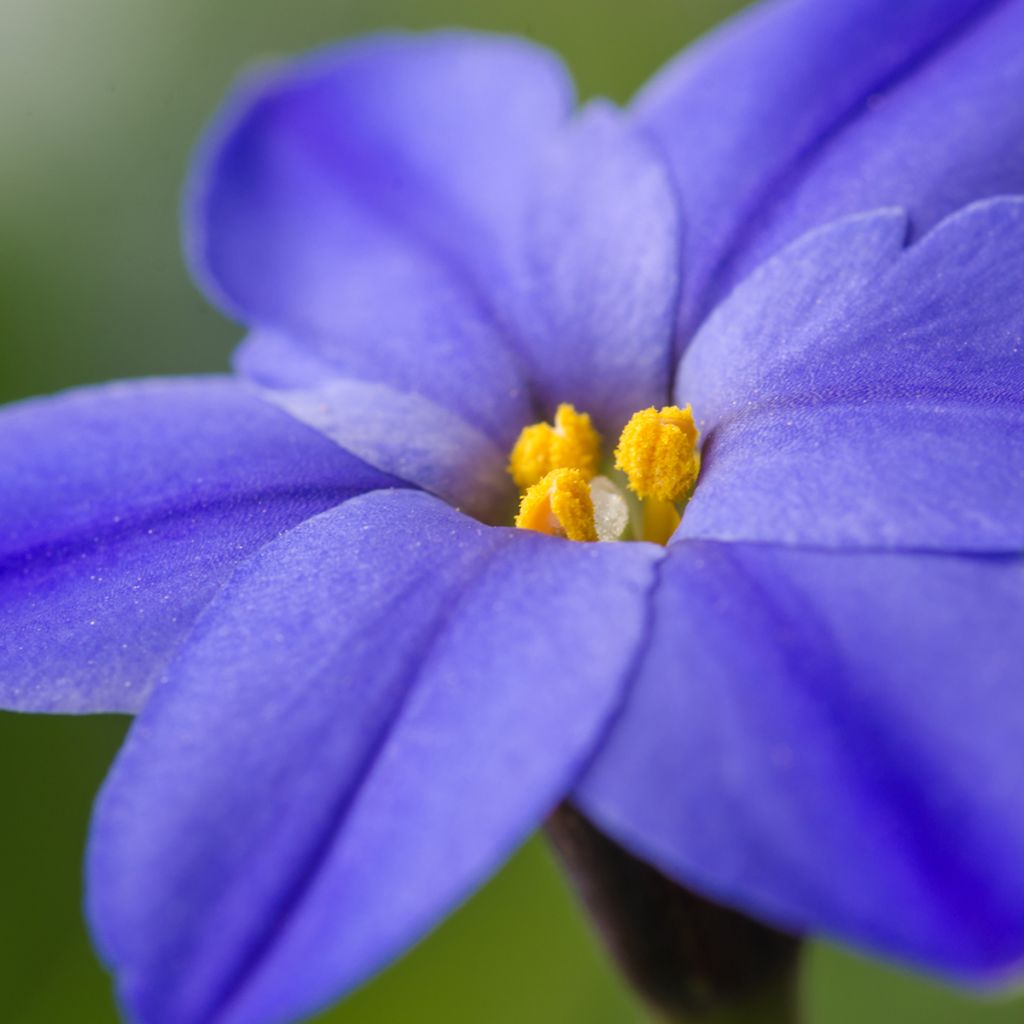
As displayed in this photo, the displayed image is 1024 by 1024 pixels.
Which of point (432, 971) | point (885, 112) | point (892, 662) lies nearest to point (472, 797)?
point (892, 662)

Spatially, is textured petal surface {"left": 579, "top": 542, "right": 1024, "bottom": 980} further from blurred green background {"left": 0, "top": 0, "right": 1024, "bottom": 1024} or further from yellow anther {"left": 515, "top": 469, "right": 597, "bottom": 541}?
blurred green background {"left": 0, "top": 0, "right": 1024, "bottom": 1024}

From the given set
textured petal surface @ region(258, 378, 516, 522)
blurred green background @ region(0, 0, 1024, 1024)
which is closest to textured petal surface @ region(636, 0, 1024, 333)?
textured petal surface @ region(258, 378, 516, 522)

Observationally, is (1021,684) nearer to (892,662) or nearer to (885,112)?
(892,662)

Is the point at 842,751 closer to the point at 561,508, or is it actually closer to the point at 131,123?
the point at 561,508

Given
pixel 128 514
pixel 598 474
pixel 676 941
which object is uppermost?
pixel 128 514

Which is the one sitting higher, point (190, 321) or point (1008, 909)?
point (1008, 909)

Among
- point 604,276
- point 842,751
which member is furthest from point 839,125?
point 842,751

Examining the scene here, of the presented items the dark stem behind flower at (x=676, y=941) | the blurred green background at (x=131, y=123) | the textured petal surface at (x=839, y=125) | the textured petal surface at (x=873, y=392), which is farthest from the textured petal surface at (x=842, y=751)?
the blurred green background at (x=131, y=123)

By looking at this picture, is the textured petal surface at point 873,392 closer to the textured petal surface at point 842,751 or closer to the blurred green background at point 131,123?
the textured petal surface at point 842,751
